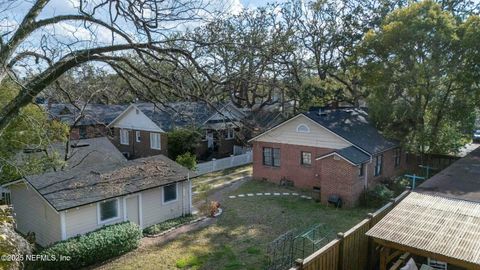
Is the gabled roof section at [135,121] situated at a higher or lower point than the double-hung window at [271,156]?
higher

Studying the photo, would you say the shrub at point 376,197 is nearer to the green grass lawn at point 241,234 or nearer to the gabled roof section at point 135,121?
the green grass lawn at point 241,234

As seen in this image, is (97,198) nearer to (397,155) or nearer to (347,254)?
(347,254)

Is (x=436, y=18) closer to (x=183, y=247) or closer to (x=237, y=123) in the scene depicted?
(x=237, y=123)

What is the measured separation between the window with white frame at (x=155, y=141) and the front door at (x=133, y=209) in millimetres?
14498

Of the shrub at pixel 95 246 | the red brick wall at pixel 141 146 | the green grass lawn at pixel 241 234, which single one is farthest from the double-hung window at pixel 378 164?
the red brick wall at pixel 141 146

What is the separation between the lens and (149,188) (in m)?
14.9

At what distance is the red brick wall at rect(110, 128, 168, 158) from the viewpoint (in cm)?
2862

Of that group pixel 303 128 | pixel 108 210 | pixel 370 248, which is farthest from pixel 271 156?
pixel 370 248

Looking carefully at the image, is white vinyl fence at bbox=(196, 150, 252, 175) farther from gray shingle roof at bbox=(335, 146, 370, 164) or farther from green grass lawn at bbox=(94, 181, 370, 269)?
gray shingle roof at bbox=(335, 146, 370, 164)

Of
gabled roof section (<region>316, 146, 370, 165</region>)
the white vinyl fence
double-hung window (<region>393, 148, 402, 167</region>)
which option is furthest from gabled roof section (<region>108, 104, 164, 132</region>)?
double-hung window (<region>393, 148, 402, 167</region>)

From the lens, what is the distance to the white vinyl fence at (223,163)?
26.1 meters

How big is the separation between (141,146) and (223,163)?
784 cm

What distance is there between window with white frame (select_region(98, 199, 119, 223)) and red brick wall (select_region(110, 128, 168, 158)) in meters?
14.0

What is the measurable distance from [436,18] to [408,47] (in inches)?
79.2
